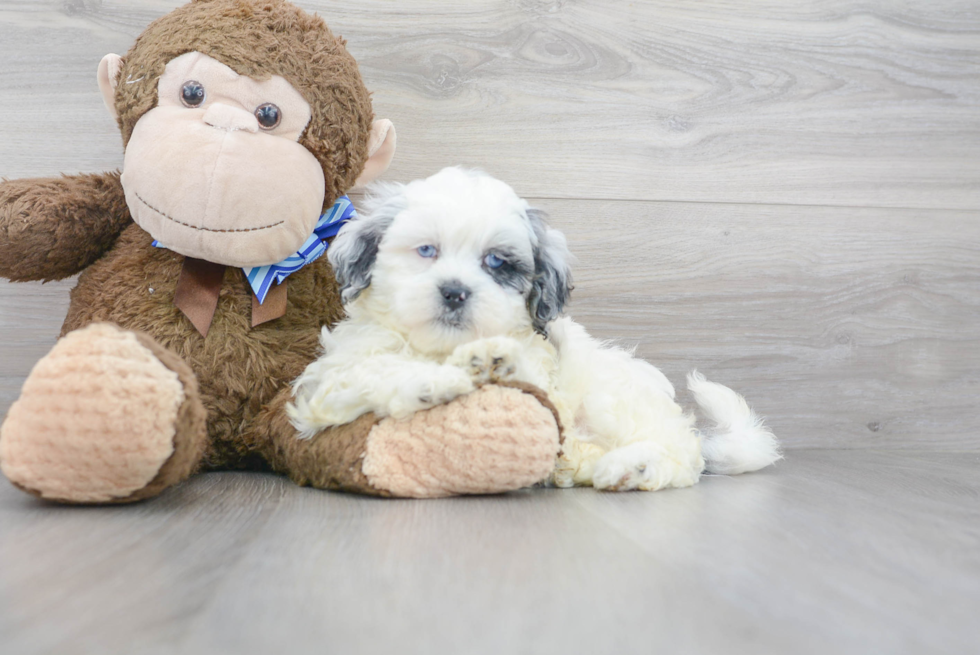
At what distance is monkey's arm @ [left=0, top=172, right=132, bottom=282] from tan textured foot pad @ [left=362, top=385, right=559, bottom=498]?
62 cm

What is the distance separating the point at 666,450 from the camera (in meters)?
1.16

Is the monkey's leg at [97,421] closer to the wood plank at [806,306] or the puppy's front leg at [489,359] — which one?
the puppy's front leg at [489,359]

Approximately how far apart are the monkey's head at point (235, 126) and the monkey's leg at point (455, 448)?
0.36 m

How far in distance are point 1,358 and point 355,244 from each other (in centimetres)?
87

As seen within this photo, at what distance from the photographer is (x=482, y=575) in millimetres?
652

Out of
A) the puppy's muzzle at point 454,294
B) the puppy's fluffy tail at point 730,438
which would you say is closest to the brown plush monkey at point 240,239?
the puppy's muzzle at point 454,294

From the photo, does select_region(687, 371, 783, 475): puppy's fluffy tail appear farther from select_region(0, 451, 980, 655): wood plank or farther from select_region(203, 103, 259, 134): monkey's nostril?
select_region(203, 103, 259, 134): monkey's nostril

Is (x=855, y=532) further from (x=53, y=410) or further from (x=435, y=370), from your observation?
(x=53, y=410)

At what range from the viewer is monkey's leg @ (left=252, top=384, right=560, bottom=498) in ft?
3.07

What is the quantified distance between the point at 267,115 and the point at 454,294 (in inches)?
16.8

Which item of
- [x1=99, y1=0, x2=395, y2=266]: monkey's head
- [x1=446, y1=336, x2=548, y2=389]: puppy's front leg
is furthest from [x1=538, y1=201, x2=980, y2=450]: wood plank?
[x1=446, y1=336, x2=548, y2=389]: puppy's front leg

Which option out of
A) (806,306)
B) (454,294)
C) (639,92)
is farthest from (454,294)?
(806,306)

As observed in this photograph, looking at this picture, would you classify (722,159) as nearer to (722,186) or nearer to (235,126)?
(722,186)

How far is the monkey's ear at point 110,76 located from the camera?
48.2 inches
